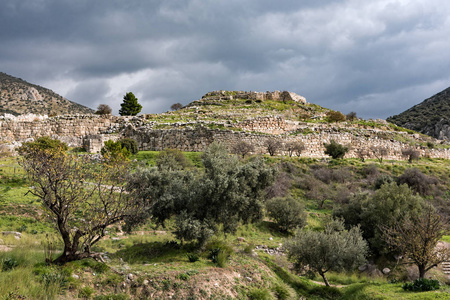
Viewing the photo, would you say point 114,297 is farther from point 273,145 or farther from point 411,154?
point 411,154

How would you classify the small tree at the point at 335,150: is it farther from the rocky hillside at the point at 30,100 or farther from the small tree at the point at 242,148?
Result: the rocky hillside at the point at 30,100

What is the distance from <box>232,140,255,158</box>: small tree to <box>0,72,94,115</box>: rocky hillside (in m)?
49.4

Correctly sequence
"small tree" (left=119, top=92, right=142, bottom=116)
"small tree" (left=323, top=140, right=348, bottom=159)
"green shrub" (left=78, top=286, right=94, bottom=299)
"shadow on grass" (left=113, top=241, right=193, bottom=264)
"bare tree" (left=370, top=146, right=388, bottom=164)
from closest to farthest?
"green shrub" (left=78, top=286, right=94, bottom=299) → "shadow on grass" (left=113, top=241, right=193, bottom=264) → "small tree" (left=323, top=140, right=348, bottom=159) → "bare tree" (left=370, top=146, right=388, bottom=164) → "small tree" (left=119, top=92, right=142, bottom=116)

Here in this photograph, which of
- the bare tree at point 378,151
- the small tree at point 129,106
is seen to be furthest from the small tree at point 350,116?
the small tree at point 129,106

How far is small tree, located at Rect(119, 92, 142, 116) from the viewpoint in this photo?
182 feet

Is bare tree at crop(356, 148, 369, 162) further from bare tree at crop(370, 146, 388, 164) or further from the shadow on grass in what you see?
the shadow on grass

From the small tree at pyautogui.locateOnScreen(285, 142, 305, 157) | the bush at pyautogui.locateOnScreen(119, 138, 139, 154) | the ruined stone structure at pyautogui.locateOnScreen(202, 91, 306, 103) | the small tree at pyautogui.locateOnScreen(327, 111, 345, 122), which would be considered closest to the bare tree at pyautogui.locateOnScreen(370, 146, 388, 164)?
the small tree at pyautogui.locateOnScreen(327, 111, 345, 122)

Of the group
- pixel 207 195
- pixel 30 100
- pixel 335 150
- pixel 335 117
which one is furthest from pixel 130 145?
pixel 30 100

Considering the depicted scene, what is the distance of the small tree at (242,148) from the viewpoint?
118ft

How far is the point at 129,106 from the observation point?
Answer: 55.8m

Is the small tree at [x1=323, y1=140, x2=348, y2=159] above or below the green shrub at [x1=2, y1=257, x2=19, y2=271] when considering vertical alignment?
above

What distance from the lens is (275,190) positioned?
27.1m

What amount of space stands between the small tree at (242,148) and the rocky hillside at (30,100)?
162 ft

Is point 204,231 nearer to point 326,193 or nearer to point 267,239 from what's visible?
point 267,239
